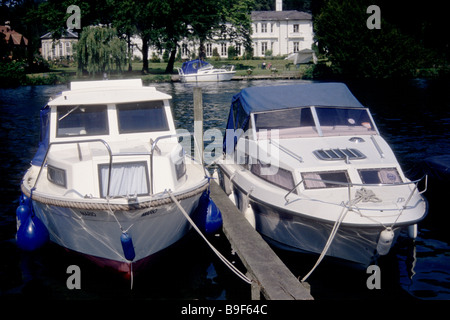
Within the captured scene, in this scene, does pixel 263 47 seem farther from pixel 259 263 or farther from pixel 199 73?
pixel 259 263

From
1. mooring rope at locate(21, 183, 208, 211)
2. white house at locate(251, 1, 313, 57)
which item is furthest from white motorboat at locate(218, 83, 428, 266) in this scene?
white house at locate(251, 1, 313, 57)

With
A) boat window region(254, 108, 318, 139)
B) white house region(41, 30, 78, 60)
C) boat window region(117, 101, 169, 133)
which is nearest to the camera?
boat window region(117, 101, 169, 133)

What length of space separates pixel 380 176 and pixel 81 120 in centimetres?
683

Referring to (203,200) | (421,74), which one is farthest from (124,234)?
(421,74)

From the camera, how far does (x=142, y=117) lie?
11523mm

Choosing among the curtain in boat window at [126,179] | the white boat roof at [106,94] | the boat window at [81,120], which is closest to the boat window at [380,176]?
the curtain in boat window at [126,179]

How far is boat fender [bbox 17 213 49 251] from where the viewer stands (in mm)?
10039

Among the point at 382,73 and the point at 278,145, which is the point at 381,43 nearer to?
the point at 382,73

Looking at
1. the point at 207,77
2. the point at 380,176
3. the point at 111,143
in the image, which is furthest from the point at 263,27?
the point at 380,176

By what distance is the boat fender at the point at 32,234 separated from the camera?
1004 centimetres

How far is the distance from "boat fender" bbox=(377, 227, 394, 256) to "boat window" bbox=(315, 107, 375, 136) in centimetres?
361

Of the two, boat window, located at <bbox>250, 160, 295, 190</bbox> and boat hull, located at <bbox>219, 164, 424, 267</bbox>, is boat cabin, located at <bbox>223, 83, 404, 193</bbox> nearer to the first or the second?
boat window, located at <bbox>250, 160, 295, 190</bbox>

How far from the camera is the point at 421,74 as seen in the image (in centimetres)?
5347
